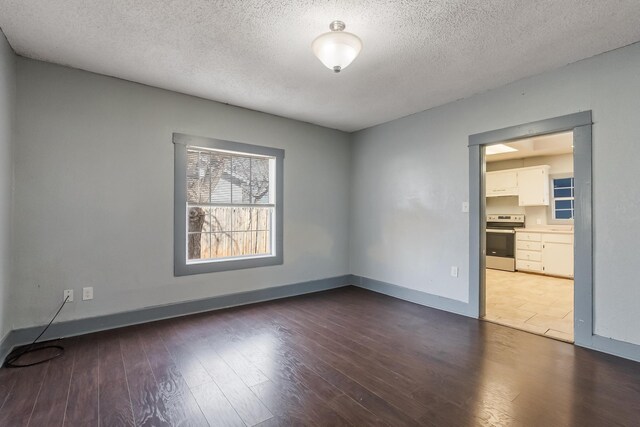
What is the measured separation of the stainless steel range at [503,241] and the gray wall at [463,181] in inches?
134

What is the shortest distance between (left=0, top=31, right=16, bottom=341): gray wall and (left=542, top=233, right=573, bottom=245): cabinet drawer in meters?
7.74

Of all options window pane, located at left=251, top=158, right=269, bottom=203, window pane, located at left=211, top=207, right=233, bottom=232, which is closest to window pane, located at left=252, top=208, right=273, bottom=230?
window pane, located at left=251, top=158, right=269, bottom=203

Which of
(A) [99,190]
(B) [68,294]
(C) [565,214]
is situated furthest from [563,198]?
(B) [68,294]

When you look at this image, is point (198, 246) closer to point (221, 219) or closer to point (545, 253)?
point (221, 219)

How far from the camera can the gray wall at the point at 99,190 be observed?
2.69 m

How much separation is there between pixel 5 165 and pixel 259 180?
8.05 ft

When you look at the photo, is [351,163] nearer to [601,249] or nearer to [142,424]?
[601,249]

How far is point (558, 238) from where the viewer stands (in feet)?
18.5

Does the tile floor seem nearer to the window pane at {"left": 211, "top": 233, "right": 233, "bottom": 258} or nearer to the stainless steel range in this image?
the stainless steel range

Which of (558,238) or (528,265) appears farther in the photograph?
(528,265)

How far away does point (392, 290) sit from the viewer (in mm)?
4391

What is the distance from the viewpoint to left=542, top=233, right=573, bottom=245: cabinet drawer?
18.0 ft

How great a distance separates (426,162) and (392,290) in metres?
1.91

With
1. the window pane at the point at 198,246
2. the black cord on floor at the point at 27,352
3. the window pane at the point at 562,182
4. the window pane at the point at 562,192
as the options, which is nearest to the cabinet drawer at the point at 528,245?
the window pane at the point at 562,192
